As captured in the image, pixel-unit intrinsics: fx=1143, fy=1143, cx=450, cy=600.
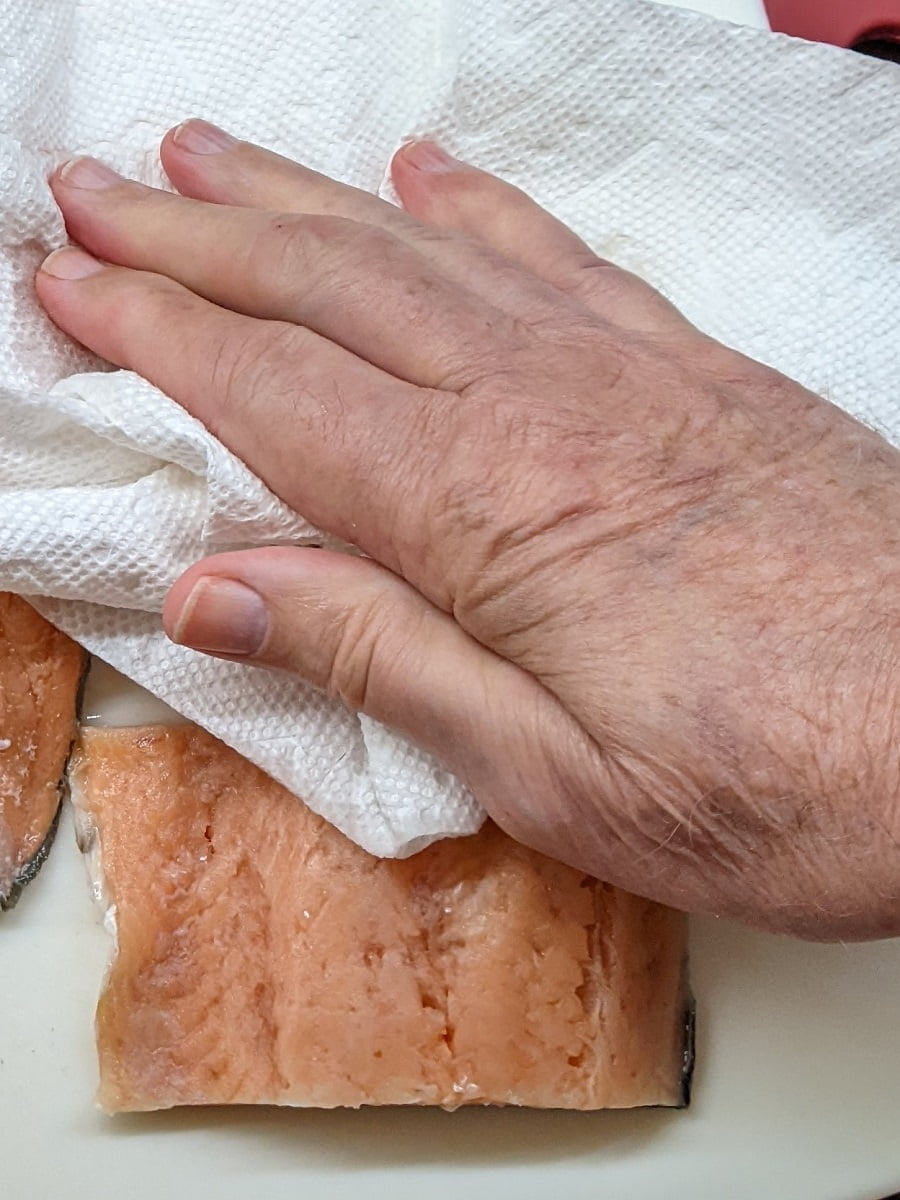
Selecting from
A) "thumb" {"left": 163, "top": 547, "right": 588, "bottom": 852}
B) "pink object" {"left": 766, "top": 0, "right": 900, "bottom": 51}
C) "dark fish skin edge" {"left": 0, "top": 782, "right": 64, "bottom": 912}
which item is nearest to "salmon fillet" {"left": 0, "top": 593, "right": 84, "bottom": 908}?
"dark fish skin edge" {"left": 0, "top": 782, "right": 64, "bottom": 912}

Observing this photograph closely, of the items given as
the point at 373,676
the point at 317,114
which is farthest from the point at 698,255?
the point at 373,676

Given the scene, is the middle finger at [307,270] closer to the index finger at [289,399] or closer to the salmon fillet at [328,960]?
the index finger at [289,399]

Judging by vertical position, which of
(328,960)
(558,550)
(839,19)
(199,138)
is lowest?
(328,960)

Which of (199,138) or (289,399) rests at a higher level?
(199,138)

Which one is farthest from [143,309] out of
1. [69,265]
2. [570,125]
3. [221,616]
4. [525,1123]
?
[525,1123]

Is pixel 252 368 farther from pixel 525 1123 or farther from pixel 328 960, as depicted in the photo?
pixel 525 1123

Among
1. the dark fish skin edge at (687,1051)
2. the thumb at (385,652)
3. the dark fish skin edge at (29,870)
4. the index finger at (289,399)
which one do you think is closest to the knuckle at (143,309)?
the index finger at (289,399)

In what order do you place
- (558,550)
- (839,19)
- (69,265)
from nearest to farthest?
(558,550), (69,265), (839,19)

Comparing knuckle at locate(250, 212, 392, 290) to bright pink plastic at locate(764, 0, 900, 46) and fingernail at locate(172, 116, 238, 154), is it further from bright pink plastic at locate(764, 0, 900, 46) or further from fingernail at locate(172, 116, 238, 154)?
bright pink plastic at locate(764, 0, 900, 46)
